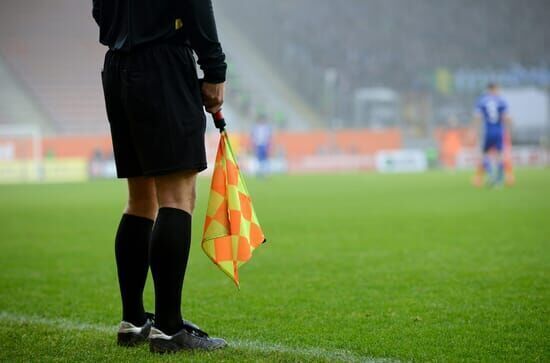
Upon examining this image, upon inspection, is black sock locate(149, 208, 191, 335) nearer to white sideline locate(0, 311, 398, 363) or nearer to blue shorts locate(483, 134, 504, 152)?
white sideline locate(0, 311, 398, 363)

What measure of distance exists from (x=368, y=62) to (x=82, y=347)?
33.2 meters

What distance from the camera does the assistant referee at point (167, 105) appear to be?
9.69ft

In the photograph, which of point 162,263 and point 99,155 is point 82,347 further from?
point 99,155

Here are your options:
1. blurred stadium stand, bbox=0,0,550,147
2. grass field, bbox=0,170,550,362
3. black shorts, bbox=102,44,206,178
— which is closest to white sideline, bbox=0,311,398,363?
grass field, bbox=0,170,550,362

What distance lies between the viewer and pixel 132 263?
326 centimetres

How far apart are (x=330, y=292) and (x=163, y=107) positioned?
6.17ft

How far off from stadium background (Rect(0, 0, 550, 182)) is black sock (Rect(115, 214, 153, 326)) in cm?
2292

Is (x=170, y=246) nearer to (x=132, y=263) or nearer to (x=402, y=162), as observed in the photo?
(x=132, y=263)

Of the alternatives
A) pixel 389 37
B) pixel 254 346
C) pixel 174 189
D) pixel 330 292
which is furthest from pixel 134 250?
pixel 389 37

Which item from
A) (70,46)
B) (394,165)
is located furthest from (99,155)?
(394,165)

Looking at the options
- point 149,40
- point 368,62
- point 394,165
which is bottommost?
point 394,165

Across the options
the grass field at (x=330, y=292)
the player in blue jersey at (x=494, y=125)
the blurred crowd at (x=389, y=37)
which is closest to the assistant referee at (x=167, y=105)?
the grass field at (x=330, y=292)

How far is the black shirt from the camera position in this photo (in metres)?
2.96

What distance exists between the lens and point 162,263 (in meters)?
3.00
